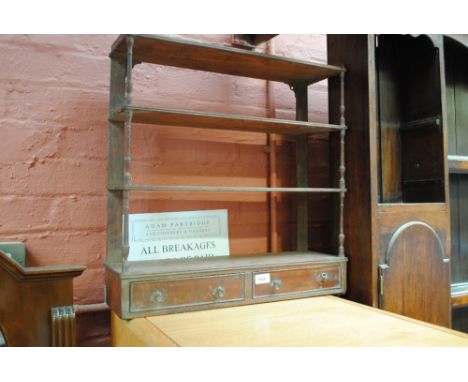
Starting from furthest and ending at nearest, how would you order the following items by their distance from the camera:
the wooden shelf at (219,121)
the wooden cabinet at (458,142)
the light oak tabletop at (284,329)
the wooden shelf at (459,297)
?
the wooden cabinet at (458,142)
the wooden shelf at (459,297)
the wooden shelf at (219,121)
the light oak tabletop at (284,329)

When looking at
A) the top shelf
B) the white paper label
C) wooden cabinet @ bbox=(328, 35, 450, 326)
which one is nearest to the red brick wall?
the top shelf

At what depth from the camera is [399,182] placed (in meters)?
2.37

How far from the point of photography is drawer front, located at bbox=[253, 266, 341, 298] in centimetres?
179

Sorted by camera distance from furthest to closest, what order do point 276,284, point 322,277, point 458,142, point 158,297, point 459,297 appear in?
point 458,142, point 459,297, point 322,277, point 276,284, point 158,297

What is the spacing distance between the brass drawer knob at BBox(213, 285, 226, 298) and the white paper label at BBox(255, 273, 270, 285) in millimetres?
154

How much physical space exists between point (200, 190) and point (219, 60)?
573 mm

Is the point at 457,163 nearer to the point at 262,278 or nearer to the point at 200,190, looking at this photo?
the point at 262,278

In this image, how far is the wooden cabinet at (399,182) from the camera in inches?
75.3

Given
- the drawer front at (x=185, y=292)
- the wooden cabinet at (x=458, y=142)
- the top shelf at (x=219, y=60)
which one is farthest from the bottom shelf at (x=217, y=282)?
the wooden cabinet at (x=458, y=142)

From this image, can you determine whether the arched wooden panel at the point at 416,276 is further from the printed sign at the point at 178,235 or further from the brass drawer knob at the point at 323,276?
the printed sign at the point at 178,235

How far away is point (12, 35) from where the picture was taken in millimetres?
1745

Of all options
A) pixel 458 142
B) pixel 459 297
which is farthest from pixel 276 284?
pixel 458 142

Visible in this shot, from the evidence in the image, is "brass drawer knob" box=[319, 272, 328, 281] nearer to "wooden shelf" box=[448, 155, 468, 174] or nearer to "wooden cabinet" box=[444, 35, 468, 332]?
"wooden shelf" box=[448, 155, 468, 174]

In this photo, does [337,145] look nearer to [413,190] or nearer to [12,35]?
[413,190]
